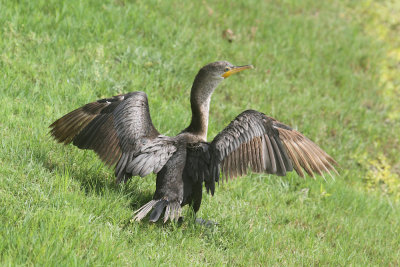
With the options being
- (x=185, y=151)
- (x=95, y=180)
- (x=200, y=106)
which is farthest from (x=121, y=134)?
(x=200, y=106)

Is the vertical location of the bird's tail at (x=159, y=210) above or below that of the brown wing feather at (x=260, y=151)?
below

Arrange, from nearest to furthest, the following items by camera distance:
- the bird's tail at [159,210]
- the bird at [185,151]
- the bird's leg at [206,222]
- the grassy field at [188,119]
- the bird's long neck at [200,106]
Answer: the grassy field at [188,119] → the bird's tail at [159,210] → the bird at [185,151] → the bird's leg at [206,222] → the bird's long neck at [200,106]

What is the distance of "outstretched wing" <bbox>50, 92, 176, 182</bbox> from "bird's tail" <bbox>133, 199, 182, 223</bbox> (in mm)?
342

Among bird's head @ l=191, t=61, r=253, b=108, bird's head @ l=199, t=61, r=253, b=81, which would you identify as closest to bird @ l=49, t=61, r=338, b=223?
bird's head @ l=191, t=61, r=253, b=108

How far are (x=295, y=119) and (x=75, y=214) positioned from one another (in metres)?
5.29

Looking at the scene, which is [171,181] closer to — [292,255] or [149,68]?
[292,255]

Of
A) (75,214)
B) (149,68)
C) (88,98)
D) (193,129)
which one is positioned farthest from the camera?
(149,68)

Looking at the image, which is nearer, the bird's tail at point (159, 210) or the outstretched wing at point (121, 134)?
the bird's tail at point (159, 210)

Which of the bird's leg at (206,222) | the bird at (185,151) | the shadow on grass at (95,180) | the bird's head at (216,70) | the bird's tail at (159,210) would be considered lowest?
the bird's leg at (206,222)

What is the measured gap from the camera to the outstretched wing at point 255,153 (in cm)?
527

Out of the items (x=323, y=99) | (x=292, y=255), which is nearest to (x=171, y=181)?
(x=292, y=255)

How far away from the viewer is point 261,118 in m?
5.48

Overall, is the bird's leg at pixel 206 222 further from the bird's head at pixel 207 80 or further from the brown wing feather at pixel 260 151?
the bird's head at pixel 207 80

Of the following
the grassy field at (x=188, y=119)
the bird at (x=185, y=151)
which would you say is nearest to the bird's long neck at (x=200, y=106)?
the bird at (x=185, y=151)
